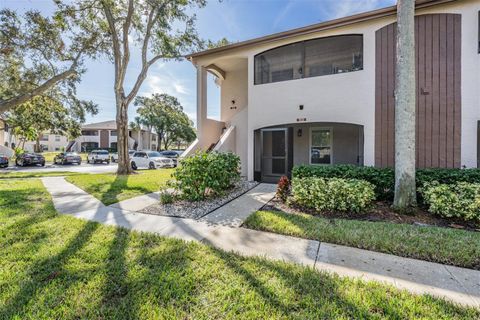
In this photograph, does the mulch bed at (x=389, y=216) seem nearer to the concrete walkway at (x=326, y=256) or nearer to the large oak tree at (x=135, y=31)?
the concrete walkway at (x=326, y=256)

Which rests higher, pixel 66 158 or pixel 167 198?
pixel 66 158

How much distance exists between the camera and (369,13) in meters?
7.29

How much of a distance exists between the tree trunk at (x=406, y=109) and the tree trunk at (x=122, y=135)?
13554 millimetres

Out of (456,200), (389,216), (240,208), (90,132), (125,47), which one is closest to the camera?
(456,200)

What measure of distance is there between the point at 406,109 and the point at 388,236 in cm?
317

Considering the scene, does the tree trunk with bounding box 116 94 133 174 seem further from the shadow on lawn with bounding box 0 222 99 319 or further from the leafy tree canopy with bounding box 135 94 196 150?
the leafy tree canopy with bounding box 135 94 196 150

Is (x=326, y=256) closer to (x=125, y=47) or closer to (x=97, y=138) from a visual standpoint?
(x=125, y=47)

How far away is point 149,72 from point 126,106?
2642 millimetres

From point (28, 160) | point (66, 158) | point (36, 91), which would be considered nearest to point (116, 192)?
point (36, 91)

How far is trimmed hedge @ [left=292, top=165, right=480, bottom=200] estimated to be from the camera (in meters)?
5.62

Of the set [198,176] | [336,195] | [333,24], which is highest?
[333,24]

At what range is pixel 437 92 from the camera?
673cm

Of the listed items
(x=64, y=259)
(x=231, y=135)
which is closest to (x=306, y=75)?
(x=231, y=135)

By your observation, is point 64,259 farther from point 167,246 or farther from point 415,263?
point 415,263
